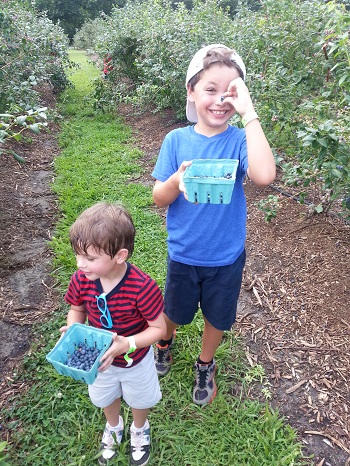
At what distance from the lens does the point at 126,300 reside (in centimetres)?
143

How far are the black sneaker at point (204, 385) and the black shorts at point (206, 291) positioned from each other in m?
0.37

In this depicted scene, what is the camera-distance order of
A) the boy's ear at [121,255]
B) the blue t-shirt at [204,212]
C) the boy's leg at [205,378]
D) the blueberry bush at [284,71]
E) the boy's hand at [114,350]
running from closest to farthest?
the boy's hand at [114,350] → the boy's ear at [121,255] → the blue t-shirt at [204,212] → the boy's leg at [205,378] → the blueberry bush at [284,71]

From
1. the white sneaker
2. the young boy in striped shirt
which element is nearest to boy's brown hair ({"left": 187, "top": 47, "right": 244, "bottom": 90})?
the young boy in striped shirt

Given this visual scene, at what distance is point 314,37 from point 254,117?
2.79 m

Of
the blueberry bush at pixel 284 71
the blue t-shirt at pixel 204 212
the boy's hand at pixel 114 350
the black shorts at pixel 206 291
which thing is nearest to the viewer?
the boy's hand at pixel 114 350

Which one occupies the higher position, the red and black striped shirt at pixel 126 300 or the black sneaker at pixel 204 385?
the red and black striped shirt at pixel 126 300

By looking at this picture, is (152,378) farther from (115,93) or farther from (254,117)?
(115,93)

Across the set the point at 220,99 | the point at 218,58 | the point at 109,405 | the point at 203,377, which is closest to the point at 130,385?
the point at 109,405

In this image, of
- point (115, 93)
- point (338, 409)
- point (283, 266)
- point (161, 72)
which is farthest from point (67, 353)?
point (115, 93)

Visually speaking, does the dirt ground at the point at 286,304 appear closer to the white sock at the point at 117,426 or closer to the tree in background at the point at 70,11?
the white sock at the point at 117,426

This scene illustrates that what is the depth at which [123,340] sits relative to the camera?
1341 millimetres

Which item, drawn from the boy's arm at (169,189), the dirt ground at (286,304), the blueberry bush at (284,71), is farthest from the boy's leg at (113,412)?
the blueberry bush at (284,71)

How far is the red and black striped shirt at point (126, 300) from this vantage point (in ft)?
4.66

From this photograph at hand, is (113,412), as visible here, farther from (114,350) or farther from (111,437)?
(114,350)
